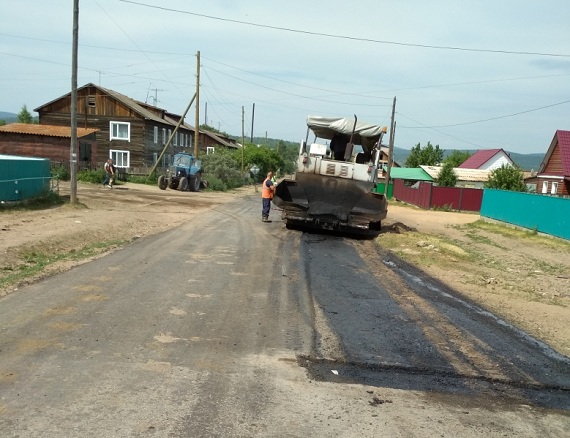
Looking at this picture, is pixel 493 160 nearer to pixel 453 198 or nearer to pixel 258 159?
pixel 258 159

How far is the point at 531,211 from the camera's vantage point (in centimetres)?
2216

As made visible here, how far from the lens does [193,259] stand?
35.5ft

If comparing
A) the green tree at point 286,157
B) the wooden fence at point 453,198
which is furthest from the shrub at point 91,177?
the green tree at point 286,157

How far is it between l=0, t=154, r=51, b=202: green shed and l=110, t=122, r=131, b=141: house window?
30.4 m

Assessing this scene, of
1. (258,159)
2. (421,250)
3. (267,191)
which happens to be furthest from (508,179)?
(258,159)

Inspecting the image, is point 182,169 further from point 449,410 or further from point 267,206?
point 449,410

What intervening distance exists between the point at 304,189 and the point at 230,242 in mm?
3392

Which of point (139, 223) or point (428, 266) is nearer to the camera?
point (428, 266)

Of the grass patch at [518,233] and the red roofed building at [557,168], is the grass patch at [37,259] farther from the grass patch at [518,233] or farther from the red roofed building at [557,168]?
the red roofed building at [557,168]

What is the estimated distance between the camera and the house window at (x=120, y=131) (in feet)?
166

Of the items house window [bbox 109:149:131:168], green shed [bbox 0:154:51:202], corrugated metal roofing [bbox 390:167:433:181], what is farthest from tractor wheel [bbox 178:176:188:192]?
corrugated metal roofing [bbox 390:167:433:181]

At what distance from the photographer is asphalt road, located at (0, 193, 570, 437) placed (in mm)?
4066

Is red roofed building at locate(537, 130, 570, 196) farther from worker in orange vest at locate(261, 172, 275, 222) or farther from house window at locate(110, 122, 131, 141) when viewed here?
house window at locate(110, 122, 131, 141)

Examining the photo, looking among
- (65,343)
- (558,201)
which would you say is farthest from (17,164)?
(558,201)
